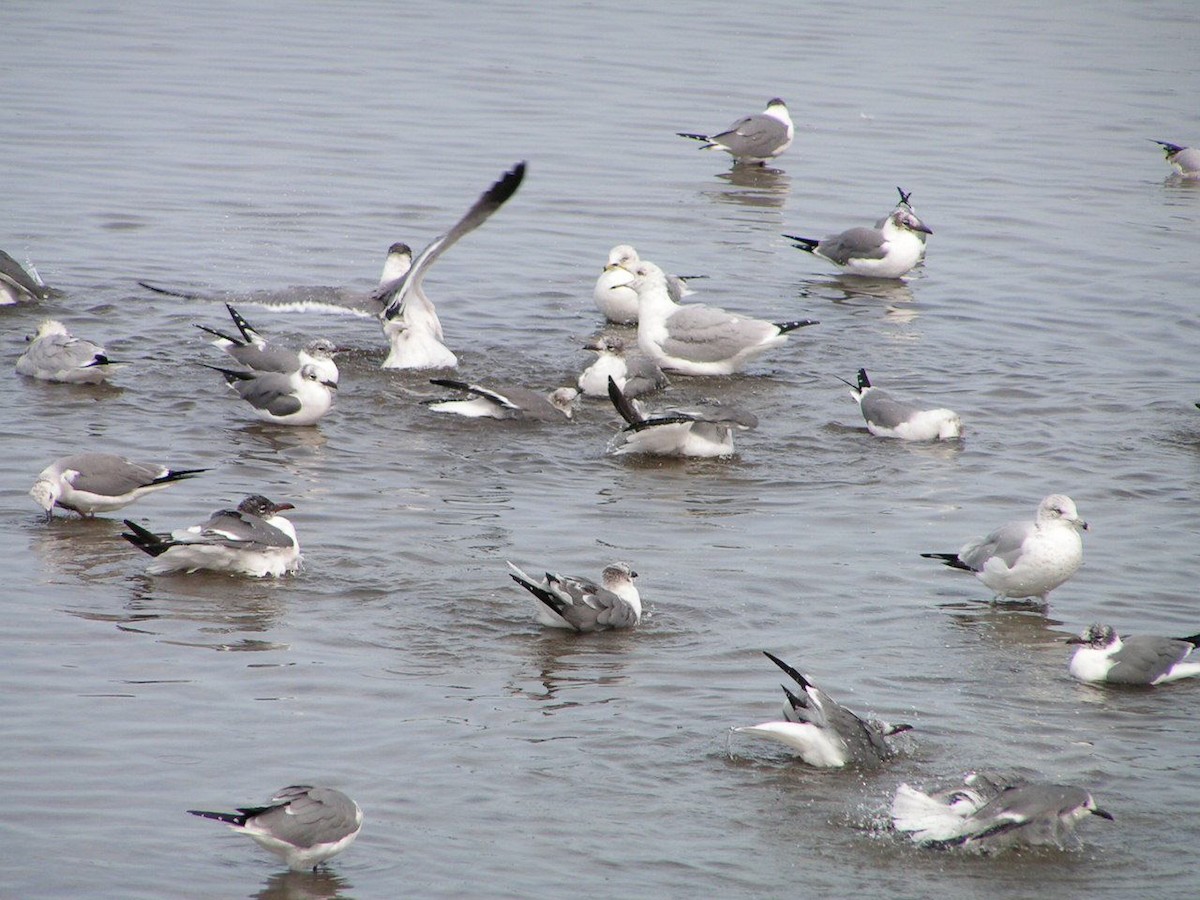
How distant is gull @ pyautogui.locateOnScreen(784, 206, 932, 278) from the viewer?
15716 millimetres

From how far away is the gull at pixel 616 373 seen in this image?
1191cm

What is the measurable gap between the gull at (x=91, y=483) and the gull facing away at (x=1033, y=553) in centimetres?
408

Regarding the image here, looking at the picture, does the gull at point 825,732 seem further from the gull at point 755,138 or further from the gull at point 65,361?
the gull at point 755,138

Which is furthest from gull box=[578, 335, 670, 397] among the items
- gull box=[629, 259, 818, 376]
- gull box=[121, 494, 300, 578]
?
gull box=[121, 494, 300, 578]

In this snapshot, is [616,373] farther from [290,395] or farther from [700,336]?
[290,395]

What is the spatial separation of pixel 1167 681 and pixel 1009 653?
0.73 m

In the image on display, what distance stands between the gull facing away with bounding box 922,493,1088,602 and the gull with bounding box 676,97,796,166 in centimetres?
1236

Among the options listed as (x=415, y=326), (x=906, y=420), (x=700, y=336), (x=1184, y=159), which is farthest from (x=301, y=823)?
(x=1184, y=159)

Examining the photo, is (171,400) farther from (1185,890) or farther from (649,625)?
(1185,890)

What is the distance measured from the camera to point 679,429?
1070 centimetres

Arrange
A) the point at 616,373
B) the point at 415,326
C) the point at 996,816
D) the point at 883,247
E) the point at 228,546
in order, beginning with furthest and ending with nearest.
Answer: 1. the point at 883,247
2. the point at 415,326
3. the point at 616,373
4. the point at 228,546
5. the point at 996,816

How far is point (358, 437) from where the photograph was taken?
11.0 metres

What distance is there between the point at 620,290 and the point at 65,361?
470 cm

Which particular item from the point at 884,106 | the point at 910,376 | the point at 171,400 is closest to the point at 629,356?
the point at 910,376
